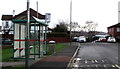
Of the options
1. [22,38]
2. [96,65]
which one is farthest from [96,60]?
[22,38]

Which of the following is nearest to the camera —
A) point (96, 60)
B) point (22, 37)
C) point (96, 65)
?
point (96, 65)

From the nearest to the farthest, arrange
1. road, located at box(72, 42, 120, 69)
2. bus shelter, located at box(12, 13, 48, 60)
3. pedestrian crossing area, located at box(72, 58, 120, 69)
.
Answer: pedestrian crossing area, located at box(72, 58, 120, 69)
road, located at box(72, 42, 120, 69)
bus shelter, located at box(12, 13, 48, 60)

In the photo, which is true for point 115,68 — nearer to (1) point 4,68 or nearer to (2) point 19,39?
(1) point 4,68

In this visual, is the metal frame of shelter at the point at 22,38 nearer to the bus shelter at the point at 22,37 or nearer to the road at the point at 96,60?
the bus shelter at the point at 22,37

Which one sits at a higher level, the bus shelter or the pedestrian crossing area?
the bus shelter

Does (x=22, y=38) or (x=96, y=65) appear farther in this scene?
(x=22, y=38)

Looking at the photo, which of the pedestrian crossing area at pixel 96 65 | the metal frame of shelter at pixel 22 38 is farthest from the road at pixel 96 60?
the metal frame of shelter at pixel 22 38

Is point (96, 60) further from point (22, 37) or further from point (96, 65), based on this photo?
point (22, 37)

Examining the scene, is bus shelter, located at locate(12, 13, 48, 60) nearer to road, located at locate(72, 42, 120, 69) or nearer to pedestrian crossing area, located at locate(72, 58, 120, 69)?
road, located at locate(72, 42, 120, 69)

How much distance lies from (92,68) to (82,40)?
169ft

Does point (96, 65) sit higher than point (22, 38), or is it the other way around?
point (22, 38)

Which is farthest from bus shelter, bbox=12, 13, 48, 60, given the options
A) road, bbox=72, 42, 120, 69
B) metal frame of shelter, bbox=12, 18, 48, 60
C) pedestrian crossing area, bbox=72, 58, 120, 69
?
pedestrian crossing area, bbox=72, 58, 120, 69

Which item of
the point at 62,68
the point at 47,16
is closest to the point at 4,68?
the point at 62,68

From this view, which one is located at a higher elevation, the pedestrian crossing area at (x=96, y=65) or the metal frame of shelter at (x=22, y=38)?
the metal frame of shelter at (x=22, y=38)
